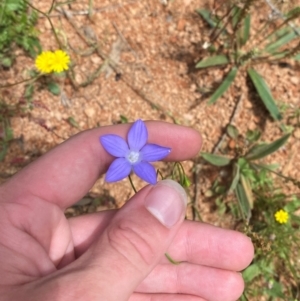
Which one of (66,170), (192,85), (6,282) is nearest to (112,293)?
(6,282)

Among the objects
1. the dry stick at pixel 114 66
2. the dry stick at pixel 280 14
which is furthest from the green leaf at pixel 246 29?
the dry stick at pixel 114 66

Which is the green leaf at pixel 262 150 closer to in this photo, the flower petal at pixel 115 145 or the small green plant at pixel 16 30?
the flower petal at pixel 115 145

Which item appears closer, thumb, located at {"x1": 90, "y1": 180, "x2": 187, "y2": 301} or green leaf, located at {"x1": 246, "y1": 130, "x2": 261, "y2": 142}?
thumb, located at {"x1": 90, "y1": 180, "x2": 187, "y2": 301}

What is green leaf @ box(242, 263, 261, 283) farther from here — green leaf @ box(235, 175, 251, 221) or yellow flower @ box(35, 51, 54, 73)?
yellow flower @ box(35, 51, 54, 73)

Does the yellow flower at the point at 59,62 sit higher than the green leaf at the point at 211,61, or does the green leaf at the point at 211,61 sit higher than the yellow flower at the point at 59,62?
the green leaf at the point at 211,61

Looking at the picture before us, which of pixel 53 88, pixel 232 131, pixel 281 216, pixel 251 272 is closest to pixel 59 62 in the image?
pixel 53 88

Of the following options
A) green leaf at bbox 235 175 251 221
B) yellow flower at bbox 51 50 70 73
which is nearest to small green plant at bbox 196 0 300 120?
green leaf at bbox 235 175 251 221

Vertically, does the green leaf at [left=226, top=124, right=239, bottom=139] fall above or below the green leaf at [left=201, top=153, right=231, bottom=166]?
above

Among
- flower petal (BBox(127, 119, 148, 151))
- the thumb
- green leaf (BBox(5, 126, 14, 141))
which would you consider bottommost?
green leaf (BBox(5, 126, 14, 141))

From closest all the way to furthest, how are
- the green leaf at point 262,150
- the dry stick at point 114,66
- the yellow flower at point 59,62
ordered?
1. the yellow flower at point 59,62
2. the green leaf at point 262,150
3. the dry stick at point 114,66
